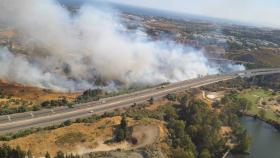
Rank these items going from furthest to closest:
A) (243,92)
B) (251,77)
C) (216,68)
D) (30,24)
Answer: (216,68) → (251,77) → (243,92) → (30,24)

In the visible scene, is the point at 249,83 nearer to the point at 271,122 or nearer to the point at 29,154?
the point at 271,122

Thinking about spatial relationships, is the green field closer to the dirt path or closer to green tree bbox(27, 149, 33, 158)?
the dirt path

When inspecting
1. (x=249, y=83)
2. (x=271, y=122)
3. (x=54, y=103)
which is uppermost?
(x=54, y=103)

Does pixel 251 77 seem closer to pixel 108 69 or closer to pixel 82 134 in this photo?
pixel 108 69

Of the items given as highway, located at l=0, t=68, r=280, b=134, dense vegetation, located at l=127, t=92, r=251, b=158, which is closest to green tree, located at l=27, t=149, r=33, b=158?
highway, located at l=0, t=68, r=280, b=134

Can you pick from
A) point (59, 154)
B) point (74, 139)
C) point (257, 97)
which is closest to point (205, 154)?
point (74, 139)

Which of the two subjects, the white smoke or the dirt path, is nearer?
the dirt path

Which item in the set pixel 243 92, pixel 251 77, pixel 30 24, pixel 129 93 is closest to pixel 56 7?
pixel 30 24
